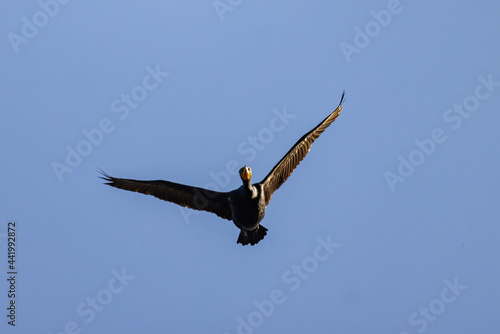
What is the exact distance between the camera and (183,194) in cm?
2008

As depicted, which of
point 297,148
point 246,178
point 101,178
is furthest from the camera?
point 297,148

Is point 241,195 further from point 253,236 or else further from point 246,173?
point 253,236

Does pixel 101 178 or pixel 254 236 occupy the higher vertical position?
pixel 101 178

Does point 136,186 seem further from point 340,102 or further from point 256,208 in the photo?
point 340,102

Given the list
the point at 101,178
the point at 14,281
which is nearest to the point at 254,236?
the point at 101,178

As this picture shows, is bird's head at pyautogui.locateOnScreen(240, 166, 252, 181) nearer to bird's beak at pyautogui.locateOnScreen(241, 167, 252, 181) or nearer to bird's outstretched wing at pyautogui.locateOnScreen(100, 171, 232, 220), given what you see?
bird's beak at pyautogui.locateOnScreen(241, 167, 252, 181)

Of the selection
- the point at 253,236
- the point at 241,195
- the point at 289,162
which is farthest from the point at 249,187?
the point at 253,236

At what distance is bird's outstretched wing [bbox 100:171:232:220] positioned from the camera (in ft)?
64.4

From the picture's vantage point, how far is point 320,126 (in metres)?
21.5

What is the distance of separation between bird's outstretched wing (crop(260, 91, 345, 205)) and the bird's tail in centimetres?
111

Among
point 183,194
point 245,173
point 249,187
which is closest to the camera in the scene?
point 245,173

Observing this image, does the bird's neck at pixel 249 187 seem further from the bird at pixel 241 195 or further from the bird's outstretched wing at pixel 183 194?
the bird's outstretched wing at pixel 183 194

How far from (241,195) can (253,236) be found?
239cm

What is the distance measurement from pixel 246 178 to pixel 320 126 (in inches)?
169
